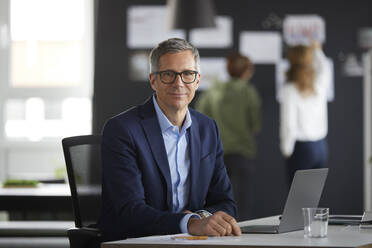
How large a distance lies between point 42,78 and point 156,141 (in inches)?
241

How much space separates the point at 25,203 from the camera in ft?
13.2

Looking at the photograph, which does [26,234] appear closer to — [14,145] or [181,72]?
[181,72]

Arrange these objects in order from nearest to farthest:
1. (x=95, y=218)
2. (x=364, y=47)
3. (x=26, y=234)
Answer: (x=95, y=218) < (x=26, y=234) < (x=364, y=47)

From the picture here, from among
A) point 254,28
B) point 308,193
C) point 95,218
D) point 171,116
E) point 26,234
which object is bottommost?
point 26,234

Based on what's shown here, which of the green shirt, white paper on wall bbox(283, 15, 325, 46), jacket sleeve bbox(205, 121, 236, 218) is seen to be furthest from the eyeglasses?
white paper on wall bbox(283, 15, 325, 46)

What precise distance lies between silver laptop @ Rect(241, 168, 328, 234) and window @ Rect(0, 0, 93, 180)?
6.18 m

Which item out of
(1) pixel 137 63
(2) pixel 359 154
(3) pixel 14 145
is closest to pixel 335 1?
(2) pixel 359 154

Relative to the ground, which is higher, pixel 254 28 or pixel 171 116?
pixel 254 28

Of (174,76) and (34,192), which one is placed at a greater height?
(174,76)

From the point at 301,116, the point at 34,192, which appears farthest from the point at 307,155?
the point at 34,192

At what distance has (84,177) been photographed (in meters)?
2.82

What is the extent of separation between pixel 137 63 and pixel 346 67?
224 centimetres

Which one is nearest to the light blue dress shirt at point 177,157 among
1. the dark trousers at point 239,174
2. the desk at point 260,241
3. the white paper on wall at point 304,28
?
the desk at point 260,241

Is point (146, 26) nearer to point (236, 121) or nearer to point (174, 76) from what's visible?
point (236, 121)
